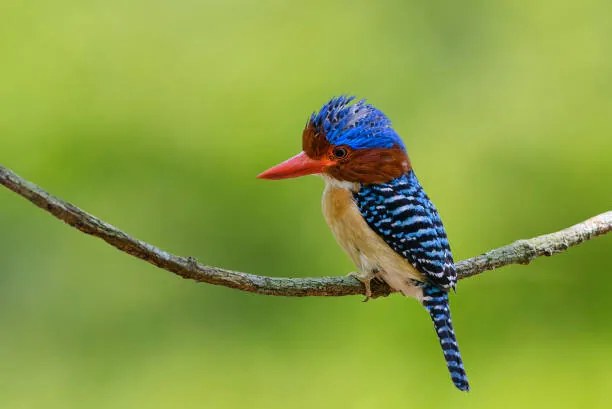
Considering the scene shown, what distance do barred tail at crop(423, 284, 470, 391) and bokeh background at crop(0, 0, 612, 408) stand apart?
151 centimetres

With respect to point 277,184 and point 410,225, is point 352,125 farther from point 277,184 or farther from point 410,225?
point 277,184

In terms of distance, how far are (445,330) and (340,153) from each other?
0.60 meters

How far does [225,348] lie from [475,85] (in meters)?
2.15

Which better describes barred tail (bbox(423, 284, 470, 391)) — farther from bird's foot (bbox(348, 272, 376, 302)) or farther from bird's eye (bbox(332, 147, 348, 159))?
bird's eye (bbox(332, 147, 348, 159))

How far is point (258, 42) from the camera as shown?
209 inches

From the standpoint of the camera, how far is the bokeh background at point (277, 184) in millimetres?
4328

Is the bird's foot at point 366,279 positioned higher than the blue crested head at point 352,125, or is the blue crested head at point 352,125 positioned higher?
the blue crested head at point 352,125

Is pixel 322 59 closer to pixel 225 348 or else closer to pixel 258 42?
pixel 258 42

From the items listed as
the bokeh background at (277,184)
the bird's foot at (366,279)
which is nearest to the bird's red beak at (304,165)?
the bird's foot at (366,279)

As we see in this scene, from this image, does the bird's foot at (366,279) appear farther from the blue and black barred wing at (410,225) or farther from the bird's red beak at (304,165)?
the bird's red beak at (304,165)

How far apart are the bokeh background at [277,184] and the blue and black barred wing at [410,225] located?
1607 mm

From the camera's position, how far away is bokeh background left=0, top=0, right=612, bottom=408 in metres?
4.33

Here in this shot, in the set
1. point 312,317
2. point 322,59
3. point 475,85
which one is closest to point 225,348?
point 312,317

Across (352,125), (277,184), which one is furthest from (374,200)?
(277,184)
